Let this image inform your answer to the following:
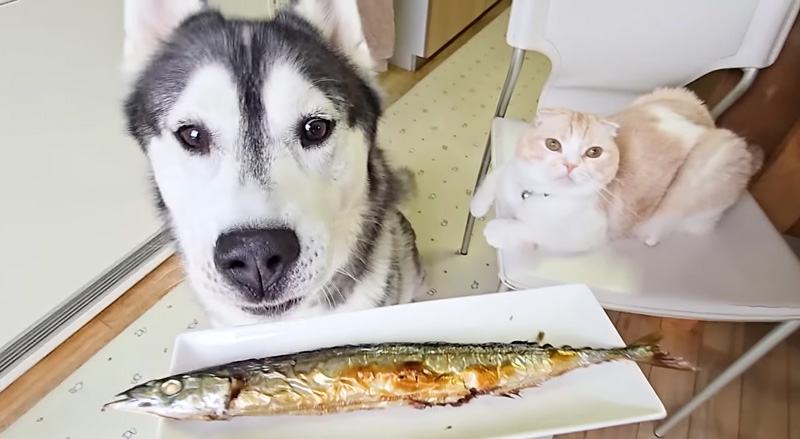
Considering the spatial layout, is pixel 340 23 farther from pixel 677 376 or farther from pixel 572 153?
pixel 677 376

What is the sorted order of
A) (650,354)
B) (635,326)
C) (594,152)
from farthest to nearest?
1. (635,326)
2. (594,152)
3. (650,354)

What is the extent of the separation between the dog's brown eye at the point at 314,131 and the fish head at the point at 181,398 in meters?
0.40

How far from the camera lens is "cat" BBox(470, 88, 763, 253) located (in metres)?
1.19

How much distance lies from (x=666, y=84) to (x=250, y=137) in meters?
1.08

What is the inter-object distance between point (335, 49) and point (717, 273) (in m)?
0.88

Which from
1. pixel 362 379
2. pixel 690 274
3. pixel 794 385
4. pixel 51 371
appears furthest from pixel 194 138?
pixel 794 385

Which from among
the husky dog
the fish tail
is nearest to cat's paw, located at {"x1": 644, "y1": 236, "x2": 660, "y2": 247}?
the fish tail

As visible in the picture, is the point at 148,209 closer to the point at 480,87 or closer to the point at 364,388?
the point at 364,388

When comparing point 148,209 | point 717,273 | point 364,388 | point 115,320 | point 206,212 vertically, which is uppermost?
point 206,212

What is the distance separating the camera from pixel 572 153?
3.80 ft

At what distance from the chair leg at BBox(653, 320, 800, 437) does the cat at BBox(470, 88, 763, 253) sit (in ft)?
0.81

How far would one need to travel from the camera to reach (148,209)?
1807mm

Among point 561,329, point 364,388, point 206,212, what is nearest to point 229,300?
point 206,212

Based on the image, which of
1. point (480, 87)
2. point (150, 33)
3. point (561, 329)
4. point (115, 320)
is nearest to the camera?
point (561, 329)
